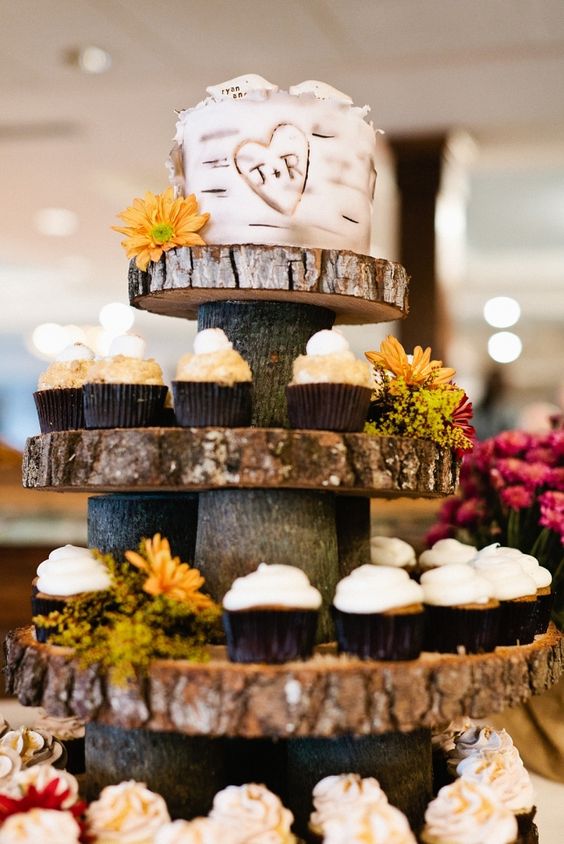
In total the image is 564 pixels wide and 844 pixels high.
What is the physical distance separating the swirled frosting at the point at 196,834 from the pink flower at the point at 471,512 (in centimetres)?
135

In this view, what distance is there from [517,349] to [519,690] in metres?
9.59

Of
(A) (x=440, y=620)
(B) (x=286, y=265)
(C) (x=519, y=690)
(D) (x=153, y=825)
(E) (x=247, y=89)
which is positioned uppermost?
(E) (x=247, y=89)

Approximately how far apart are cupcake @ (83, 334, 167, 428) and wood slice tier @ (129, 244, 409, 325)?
0.16 m

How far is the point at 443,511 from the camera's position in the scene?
108 inches

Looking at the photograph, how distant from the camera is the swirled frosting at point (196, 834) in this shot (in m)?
1.43

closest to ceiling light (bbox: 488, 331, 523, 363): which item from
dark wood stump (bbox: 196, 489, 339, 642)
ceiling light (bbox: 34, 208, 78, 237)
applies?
ceiling light (bbox: 34, 208, 78, 237)

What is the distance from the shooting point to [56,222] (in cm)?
783

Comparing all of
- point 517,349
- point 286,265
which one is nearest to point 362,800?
point 286,265

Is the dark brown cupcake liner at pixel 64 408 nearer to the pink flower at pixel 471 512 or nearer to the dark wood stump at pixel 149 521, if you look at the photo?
the dark wood stump at pixel 149 521

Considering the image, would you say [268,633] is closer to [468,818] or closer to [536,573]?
[468,818]

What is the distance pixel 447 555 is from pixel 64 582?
0.77 m

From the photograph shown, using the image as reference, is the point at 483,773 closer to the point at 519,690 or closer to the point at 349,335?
the point at 519,690

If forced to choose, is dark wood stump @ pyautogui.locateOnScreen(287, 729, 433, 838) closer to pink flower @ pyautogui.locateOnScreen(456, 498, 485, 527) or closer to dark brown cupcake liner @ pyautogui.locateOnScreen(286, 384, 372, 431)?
dark brown cupcake liner @ pyautogui.locateOnScreen(286, 384, 372, 431)

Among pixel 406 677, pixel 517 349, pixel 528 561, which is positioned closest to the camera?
→ pixel 406 677
